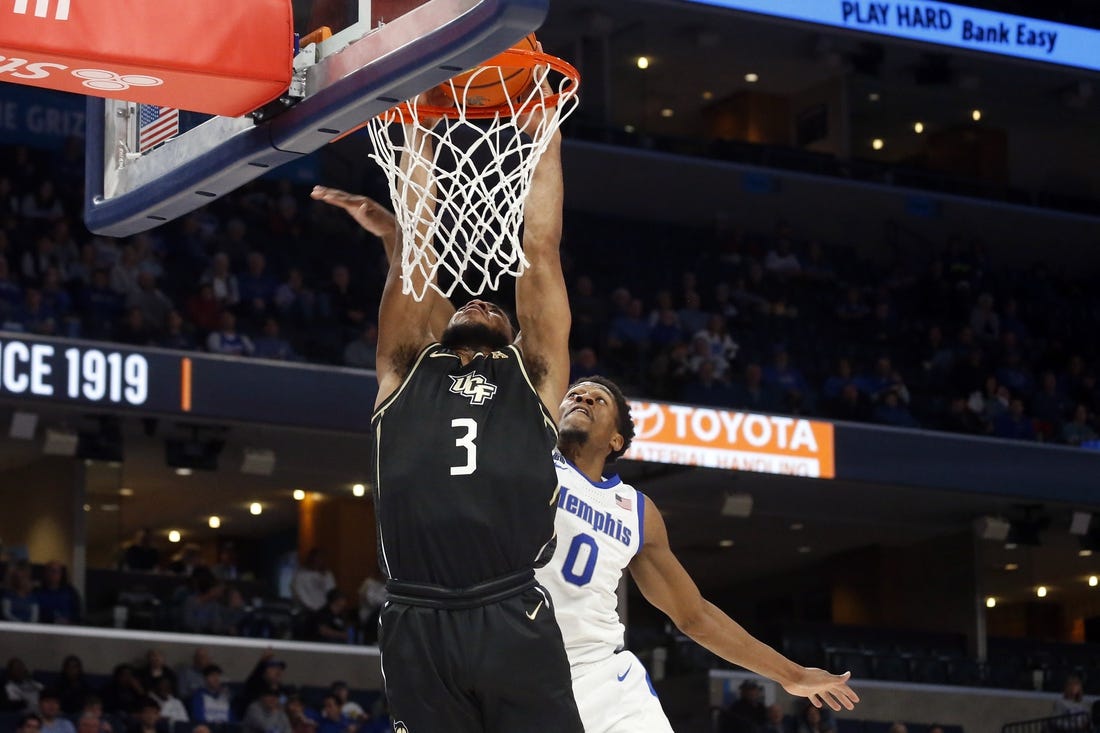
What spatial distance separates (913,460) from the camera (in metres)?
18.8

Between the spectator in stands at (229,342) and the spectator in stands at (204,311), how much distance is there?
199mm

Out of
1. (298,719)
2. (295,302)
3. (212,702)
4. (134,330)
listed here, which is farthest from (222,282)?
(298,719)

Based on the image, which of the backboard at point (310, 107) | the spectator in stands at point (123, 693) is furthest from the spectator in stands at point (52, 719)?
the backboard at point (310, 107)

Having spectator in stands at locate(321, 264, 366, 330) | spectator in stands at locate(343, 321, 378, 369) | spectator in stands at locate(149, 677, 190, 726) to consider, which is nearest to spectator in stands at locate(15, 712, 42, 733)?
spectator in stands at locate(149, 677, 190, 726)

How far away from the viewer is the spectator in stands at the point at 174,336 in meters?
15.8

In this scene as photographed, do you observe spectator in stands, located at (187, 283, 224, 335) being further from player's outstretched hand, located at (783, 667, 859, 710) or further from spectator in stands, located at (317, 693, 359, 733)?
player's outstretched hand, located at (783, 667, 859, 710)

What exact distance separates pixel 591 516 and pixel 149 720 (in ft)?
28.3

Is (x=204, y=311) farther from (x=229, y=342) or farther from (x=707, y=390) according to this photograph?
(x=707, y=390)

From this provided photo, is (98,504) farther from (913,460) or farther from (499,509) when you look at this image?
(499,509)

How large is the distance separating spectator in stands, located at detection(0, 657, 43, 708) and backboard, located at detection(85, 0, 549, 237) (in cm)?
894

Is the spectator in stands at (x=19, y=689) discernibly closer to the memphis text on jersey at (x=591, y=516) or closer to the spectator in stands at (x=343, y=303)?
the spectator in stands at (x=343, y=303)

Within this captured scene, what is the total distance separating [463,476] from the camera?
4574mm

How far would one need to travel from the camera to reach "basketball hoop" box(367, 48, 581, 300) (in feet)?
16.5

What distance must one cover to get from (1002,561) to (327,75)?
2205 centimetres
